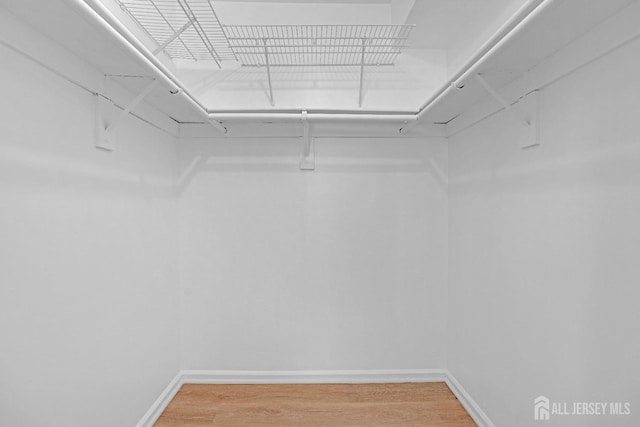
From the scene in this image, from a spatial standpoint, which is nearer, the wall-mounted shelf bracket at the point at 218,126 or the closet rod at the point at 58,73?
the closet rod at the point at 58,73

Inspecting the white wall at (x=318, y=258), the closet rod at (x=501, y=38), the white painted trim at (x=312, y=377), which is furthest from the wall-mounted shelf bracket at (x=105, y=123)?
the white painted trim at (x=312, y=377)

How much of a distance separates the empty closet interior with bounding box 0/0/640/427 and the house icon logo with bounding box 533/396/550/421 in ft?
0.04

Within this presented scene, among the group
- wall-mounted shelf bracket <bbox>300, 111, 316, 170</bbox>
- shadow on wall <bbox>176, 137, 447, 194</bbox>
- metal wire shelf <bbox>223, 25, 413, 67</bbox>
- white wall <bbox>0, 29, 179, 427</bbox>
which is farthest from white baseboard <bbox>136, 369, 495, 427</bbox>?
metal wire shelf <bbox>223, 25, 413, 67</bbox>

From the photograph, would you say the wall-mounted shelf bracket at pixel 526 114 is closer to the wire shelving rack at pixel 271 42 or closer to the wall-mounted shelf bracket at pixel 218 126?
the wire shelving rack at pixel 271 42

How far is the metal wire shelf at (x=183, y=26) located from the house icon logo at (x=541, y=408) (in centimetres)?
215

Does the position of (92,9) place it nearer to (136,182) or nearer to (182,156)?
(136,182)

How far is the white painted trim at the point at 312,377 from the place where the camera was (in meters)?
2.28

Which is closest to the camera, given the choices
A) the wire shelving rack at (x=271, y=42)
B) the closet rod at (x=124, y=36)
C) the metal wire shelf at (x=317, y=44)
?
the closet rod at (x=124, y=36)

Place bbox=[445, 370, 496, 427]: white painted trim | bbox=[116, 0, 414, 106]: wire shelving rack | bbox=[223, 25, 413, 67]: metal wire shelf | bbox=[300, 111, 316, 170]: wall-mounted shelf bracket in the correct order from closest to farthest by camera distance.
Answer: bbox=[445, 370, 496, 427]: white painted trim
bbox=[116, 0, 414, 106]: wire shelving rack
bbox=[223, 25, 413, 67]: metal wire shelf
bbox=[300, 111, 316, 170]: wall-mounted shelf bracket

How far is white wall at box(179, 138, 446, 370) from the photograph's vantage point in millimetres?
2289

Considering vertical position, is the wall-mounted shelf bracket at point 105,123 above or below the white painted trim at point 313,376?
above

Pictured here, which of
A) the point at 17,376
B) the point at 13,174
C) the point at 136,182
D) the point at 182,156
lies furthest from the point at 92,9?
the point at 182,156

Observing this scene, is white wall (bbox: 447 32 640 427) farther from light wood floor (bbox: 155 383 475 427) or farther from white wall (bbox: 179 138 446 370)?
white wall (bbox: 179 138 446 370)

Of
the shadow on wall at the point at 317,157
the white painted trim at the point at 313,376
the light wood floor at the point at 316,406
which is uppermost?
the shadow on wall at the point at 317,157
